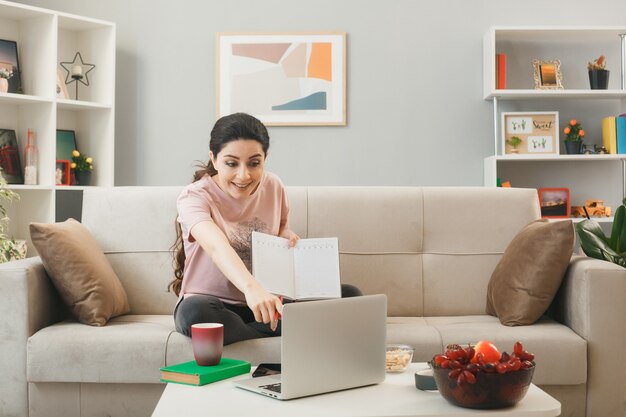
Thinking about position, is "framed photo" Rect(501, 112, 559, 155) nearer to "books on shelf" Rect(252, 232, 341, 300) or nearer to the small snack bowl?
"books on shelf" Rect(252, 232, 341, 300)

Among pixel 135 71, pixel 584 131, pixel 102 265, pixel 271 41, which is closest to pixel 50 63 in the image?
pixel 135 71

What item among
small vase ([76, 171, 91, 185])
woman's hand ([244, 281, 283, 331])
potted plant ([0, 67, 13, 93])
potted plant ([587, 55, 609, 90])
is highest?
potted plant ([587, 55, 609, 90])

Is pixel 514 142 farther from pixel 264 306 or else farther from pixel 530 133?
pixel 264 306

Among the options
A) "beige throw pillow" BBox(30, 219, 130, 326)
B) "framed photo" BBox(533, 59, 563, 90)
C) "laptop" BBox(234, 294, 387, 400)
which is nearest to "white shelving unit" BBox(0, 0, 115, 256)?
"beige throw pillow" BBox(30, 219, 130, 326)

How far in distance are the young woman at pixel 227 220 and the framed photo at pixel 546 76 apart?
A: 2352 mm

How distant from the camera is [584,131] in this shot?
15.2 feet

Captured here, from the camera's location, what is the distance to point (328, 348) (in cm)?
167

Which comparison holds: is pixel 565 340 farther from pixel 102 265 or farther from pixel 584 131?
pixel 584 131

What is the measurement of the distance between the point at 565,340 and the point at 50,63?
10.4ft

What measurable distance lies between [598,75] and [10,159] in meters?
3.35

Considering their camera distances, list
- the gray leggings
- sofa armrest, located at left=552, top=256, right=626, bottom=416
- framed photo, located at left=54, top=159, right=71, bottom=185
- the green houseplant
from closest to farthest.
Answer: the gray leggings < sofa armrest, located at left=552, top=256, right=626, bottom=416 < the green houseplant < framed photo, located at left=54, top=159, right=71, bottom=185

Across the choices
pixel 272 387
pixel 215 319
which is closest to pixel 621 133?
pixel 215 319

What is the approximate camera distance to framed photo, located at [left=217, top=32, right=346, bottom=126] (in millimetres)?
4641

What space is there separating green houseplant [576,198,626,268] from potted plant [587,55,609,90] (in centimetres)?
159
